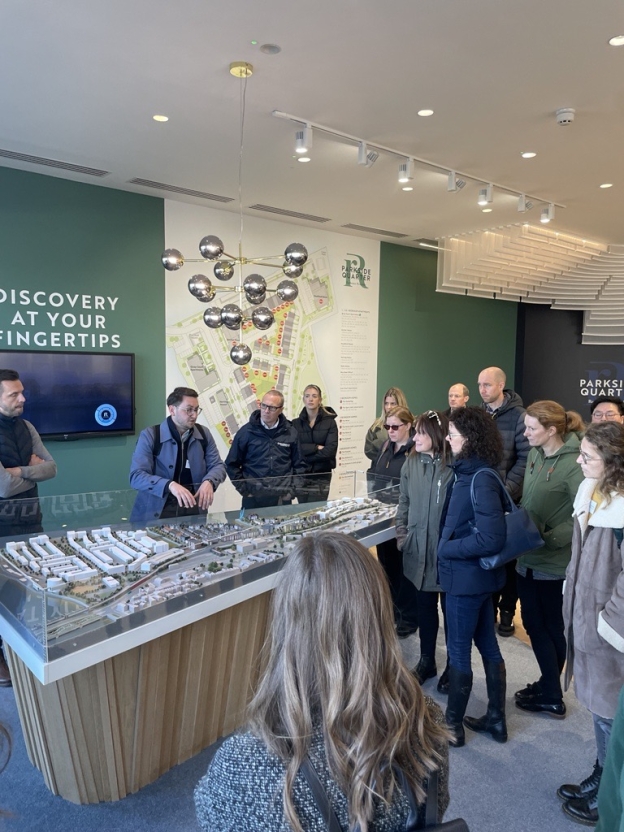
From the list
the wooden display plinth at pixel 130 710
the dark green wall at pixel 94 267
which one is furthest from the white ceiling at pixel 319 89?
the wooden display plinth at pixel 130 710

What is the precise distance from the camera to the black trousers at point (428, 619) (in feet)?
11.8

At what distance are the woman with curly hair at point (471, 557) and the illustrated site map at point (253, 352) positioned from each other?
399cm

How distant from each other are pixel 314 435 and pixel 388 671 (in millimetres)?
4830

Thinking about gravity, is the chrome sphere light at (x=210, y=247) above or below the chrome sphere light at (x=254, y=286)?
above

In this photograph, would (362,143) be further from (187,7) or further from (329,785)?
(329,785)

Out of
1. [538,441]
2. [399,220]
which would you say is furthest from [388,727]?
[399,220]

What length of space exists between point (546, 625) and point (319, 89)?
11.4 feet

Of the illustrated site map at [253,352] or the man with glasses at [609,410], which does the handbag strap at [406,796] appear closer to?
the man with glasses at [609,410]

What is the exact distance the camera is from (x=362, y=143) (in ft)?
15.9

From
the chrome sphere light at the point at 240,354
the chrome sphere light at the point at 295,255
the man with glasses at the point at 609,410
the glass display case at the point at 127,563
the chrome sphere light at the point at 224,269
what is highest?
the chrome sphere light at the point at 295,255

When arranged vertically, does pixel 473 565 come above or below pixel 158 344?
below

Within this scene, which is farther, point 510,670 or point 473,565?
point 510,670

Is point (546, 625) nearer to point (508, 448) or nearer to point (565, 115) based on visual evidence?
point (508, 448)

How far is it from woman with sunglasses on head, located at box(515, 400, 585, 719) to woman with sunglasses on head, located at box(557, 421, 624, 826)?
0.74 metres
